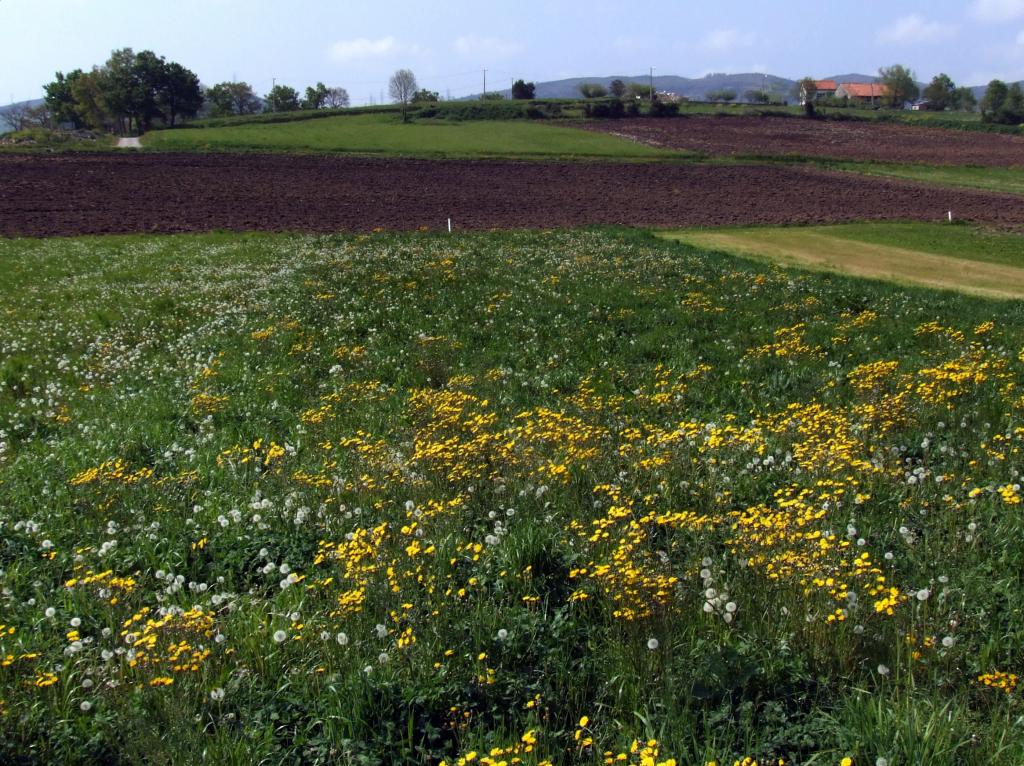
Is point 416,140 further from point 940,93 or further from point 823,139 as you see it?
point 940,93

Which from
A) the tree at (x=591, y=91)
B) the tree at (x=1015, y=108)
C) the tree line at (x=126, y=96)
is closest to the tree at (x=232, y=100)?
the tree line at (x=126, y=96)

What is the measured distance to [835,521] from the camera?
20.6 feet

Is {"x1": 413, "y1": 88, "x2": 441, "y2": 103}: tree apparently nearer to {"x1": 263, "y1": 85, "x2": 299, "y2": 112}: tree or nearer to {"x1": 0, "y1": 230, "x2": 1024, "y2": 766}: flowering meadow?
{"x1": 263, "y1": 85, "x2": 299, "y2": 112}: tree

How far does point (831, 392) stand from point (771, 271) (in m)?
12.3

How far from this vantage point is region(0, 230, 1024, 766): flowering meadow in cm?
416

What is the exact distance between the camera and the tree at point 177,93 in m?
120

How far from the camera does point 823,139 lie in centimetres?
8631

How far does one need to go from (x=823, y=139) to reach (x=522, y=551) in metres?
91.7

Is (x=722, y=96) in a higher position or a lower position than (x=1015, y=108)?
higher

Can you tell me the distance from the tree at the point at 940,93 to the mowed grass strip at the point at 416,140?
106009 mm

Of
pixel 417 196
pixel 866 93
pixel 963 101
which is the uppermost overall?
pixel 866 93

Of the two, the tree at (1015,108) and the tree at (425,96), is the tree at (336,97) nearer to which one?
the tree at (425,96)

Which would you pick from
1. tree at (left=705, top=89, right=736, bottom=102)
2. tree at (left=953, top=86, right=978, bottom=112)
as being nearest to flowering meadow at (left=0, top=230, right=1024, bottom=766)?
tree at (left=705, top=89, right=736, bottom=102)

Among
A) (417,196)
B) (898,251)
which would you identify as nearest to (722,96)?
(417,196)
